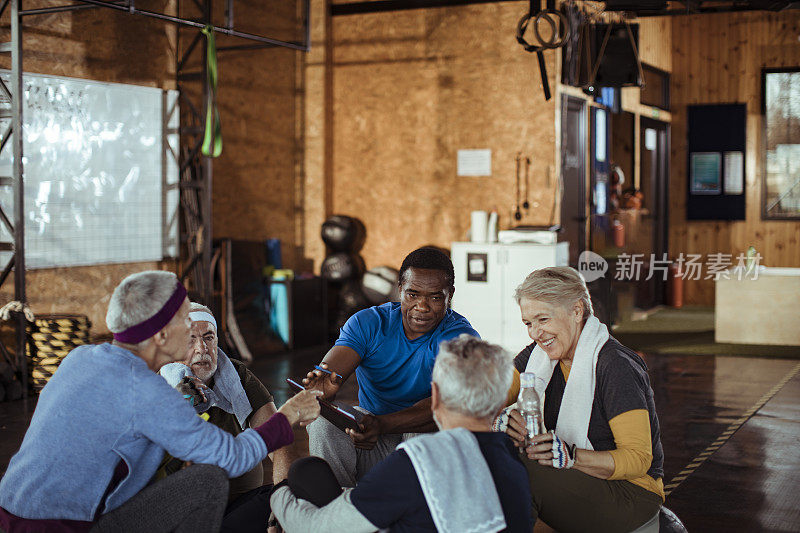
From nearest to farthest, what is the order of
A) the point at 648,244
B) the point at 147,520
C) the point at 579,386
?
the point at 147,520, the point at 579,386, the point at 648,244

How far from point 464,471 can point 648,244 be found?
429 inches

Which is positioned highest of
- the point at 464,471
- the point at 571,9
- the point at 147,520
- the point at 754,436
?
the point at 571,9

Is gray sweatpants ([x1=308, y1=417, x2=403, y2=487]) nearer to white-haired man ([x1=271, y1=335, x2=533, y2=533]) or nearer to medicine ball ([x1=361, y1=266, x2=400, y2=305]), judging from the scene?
white-haired man ([x1=271, y1=335, x2=533, y2=533])

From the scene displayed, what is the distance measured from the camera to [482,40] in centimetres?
955

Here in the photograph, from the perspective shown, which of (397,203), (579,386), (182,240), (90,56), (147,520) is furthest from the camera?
(397,203)

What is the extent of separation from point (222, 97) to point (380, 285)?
2490 millimetres

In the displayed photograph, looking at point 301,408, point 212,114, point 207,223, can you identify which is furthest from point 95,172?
point 301,408

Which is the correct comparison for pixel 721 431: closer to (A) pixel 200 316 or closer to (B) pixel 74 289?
(A) pixel 200 316

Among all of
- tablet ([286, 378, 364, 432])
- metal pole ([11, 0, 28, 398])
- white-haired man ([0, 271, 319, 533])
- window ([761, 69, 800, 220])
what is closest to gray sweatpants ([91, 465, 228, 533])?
white-haired man ([0, 271, 319, 533])

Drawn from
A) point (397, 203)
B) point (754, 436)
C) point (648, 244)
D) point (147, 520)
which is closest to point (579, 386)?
point (147, 520)

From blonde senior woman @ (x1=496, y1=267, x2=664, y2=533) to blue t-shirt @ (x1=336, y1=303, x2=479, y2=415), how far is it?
482 mm

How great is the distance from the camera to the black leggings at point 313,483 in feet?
8.32

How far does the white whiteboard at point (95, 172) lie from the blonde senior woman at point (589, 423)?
5175 mm

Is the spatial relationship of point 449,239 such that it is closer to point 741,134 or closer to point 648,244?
point 648,244
